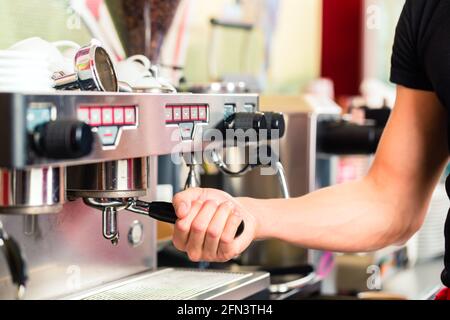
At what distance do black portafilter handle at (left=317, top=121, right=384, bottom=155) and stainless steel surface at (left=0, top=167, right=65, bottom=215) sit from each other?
1.08 m

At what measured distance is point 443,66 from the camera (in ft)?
3.51

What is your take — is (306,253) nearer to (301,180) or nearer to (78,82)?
(301,180)

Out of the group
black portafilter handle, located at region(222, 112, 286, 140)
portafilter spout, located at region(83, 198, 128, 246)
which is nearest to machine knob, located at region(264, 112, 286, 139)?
black portafilter handle, located at region(222, 112, 286, 140)

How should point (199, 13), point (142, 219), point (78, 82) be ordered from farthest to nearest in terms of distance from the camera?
point (199, 13) → point (142, 219) → point (78, 82)

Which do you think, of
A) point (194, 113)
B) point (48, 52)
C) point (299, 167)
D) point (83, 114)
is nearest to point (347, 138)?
point (299, 167)

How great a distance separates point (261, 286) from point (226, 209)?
0.45 meters

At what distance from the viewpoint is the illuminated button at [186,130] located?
96cm

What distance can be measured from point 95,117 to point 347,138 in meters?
1.07

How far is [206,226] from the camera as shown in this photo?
88cm

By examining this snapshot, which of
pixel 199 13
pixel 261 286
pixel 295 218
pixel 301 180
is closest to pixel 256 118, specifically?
pixel 295 218

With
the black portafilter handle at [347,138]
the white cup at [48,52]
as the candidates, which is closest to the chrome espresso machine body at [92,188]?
the white cup at [48,52]

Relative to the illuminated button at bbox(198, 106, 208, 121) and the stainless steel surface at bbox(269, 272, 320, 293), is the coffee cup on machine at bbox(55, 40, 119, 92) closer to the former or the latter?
the illuminated button at bbox(198, 106, 208, 121)

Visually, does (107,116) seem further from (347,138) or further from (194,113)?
(347,138)
